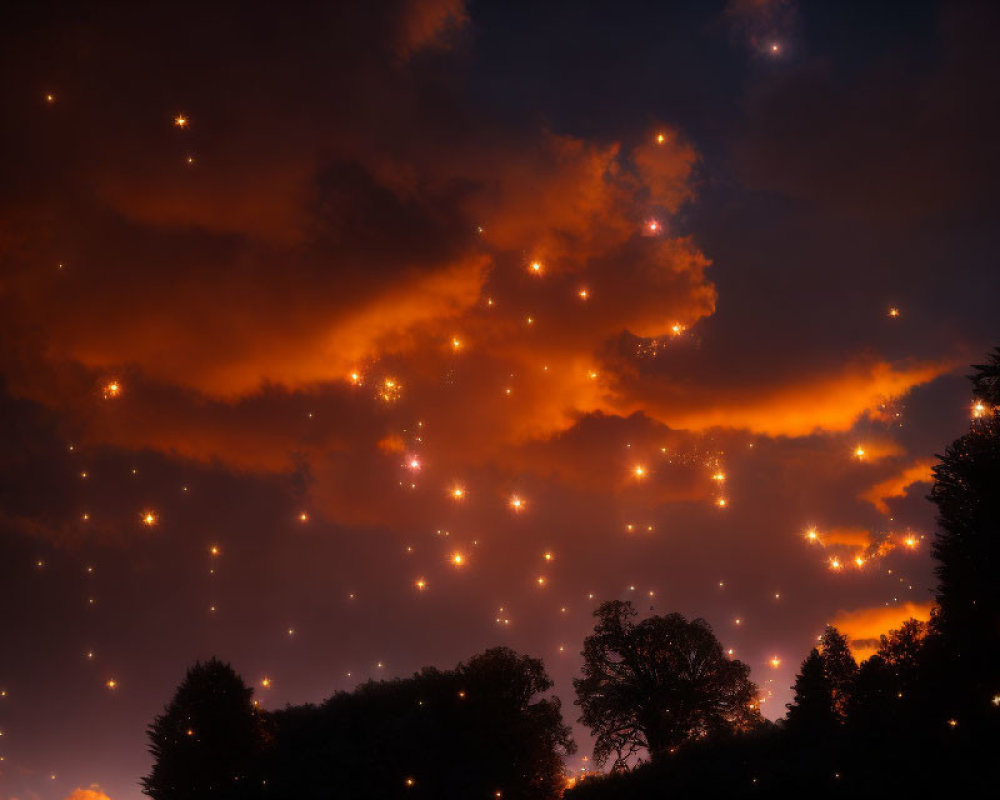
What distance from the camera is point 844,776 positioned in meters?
20.3

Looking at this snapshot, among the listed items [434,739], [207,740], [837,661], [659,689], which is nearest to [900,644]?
[837,661]

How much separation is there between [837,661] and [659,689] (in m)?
14.4

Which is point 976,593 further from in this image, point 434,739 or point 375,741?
point 375,741

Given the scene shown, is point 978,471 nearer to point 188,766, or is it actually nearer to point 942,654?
point 942,654

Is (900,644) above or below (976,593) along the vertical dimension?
below

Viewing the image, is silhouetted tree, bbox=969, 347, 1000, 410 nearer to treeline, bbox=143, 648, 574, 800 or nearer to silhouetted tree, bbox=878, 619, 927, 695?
silhouetted tree, bbox=878, 619, 927, 695

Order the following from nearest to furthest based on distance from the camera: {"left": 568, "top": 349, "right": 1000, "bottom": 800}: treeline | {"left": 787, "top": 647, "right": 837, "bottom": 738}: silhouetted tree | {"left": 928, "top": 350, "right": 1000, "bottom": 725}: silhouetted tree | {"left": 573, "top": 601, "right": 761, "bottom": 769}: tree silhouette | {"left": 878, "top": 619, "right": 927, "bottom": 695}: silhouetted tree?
{"left": 568, "top": 349, "right": 1000, "bottom": 800}: treeline < {"left": 928, "top": 350, "right": 1000, "bottom": 725}: silhouetted tree < {"left": 787, "top": 647, "right": 837, "bottom": 738}: silhouetted tree < {"left": 878, "top": 619, "right": 927, "bottom": 695}: silhouetted tree < {"left": 573, "top": 601, "right": 761, "bottom": 769}: tree silhouette

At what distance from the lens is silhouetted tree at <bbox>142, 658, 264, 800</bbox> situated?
3288cm

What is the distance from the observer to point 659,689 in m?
35.4

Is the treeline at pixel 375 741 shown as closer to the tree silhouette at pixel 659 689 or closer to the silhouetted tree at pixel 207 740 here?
the silhouetted tree at pixel 207 740

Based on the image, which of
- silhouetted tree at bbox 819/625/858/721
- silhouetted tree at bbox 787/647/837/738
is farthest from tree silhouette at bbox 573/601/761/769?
silhouetted tree at bbox 819/625/858/721

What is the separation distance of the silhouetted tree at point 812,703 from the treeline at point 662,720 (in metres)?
0.12

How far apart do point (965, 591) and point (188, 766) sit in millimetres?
42092

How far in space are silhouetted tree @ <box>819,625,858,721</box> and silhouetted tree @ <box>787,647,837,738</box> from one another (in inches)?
105
